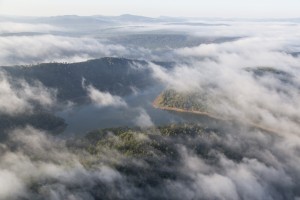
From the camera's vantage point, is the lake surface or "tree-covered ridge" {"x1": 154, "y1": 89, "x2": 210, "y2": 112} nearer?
the lake surface

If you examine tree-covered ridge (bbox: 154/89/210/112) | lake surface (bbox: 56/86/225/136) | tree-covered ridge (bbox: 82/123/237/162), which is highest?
tree-covered ridge (bbox: 82/123/237/162)

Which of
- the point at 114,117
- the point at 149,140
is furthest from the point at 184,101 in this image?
the point at 149,140

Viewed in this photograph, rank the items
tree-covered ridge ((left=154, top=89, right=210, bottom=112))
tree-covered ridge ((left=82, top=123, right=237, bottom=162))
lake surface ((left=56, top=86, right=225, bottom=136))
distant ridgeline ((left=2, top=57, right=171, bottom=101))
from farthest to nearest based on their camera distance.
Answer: distant ridgeline ((left=2, top=57, right=171, bottom=101)) < tree-covered ridge ((left=154, top=89, right=210, bottom=112)) < lake surface ((left=56, top=86, right=225, bottom=136)) < tree-covered ridge ((left=82, top=123, right=237, bottom=162))

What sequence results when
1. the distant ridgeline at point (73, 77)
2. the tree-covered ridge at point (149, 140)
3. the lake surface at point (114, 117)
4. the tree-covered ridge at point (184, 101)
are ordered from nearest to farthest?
the tree-covered ridge at point (149, 140) → the lake surface at point (114, 117) → the tree-covered ridge at point (184, 101) → the distant ridgeline at point (73, 77)

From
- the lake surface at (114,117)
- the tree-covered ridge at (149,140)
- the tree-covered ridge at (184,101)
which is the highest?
the tree-covered ridge at (149,140)

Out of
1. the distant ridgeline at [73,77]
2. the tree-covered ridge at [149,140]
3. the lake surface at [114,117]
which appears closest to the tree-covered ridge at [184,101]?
the lake surface at [114,117]

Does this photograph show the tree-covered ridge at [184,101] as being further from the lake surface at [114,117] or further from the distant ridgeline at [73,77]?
the distant ridgeline at [73,77]

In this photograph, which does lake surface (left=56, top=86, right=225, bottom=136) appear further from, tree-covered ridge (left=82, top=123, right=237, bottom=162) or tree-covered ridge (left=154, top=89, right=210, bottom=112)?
tree-covered ridge (left=82, top=123, right=237, bottom=162)

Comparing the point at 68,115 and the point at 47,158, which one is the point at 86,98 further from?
the point at 47,158

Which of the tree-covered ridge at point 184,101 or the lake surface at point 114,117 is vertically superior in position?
the tree-covered ridge at point 184,101

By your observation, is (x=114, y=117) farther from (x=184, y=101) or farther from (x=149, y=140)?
(x=149, y=140)

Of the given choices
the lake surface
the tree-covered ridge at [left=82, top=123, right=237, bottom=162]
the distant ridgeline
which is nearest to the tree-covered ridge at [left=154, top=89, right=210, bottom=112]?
the lake surface
